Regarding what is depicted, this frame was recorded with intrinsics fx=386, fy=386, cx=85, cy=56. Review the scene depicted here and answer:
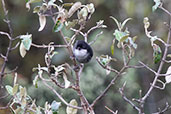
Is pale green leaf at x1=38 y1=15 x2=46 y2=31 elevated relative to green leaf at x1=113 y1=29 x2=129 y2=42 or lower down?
elevated

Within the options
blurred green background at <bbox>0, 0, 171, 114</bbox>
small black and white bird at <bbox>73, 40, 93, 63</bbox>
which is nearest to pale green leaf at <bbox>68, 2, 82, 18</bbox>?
small black and white bird at <bbox>73, 40, 93, 63</bbox>

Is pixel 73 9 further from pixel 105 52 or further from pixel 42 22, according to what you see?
pixel 105 52

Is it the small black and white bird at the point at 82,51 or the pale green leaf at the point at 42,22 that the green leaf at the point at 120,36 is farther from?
the pale green leaf at the point at 42,22

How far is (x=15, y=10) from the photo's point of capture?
368 centimetres

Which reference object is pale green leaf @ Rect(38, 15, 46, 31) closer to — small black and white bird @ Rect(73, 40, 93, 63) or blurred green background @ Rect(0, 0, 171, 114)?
small black and white bird @ Rect(73, 40, 93, 63)

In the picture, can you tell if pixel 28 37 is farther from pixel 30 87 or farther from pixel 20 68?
pixel 20 68

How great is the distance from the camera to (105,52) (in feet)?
10.5

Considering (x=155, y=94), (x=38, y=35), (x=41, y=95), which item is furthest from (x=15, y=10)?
(x=155, y=94)

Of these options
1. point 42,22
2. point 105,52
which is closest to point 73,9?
point 42,22

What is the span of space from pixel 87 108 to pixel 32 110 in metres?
0.18

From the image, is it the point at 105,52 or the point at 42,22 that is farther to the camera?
the point at 105,52

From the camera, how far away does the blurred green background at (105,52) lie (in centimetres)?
275

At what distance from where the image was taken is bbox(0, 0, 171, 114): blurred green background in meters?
2.75

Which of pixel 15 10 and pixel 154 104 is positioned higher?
pixel 15 10
